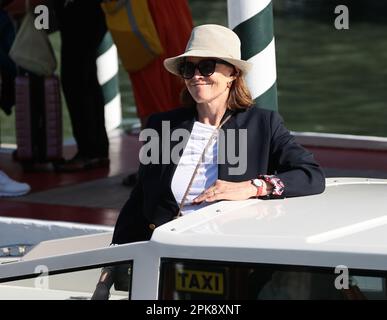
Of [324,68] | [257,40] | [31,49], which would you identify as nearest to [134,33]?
[31,49]

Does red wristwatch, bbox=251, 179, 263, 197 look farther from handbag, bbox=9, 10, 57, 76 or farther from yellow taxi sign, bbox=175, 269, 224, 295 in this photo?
handbag, bbox=9, 10, 57, 76

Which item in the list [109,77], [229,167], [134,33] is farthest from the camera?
[109,77]

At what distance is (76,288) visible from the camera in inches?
172

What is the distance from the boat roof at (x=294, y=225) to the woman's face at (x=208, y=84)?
1.85 ft

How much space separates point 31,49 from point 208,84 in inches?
156

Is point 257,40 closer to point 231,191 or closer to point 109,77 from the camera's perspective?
point 231,191

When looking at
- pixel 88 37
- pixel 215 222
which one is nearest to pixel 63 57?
pixel 88 37

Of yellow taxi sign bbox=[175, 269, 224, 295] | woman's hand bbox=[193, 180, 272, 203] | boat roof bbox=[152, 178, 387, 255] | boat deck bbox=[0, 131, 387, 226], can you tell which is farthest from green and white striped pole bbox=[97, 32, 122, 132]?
yellow taxi sign bbox=[175, 269, 224, 295]

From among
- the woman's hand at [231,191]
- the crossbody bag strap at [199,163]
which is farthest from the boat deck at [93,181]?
the woman's hand at [231,191]

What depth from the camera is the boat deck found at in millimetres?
7402

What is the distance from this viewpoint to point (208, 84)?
464 centimetres

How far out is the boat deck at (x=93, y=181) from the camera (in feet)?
24.3

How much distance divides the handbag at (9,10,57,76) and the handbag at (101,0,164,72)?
768mm
